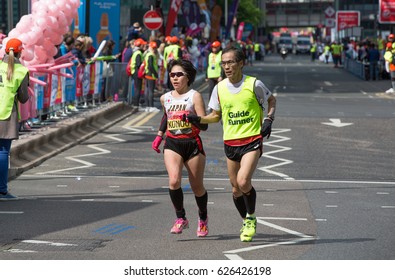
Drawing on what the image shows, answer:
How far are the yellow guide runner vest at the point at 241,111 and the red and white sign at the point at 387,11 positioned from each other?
149ft

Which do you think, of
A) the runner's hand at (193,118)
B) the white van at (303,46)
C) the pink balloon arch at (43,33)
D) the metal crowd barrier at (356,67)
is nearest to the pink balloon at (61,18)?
the pink balloon arch at (43,33)

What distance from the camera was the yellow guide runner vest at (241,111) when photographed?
10312 millimetres

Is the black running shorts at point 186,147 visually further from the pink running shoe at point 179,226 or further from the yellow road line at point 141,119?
the yellow road line at point 141,119

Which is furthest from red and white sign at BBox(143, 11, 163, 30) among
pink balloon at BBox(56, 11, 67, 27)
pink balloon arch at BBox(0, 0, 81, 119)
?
pink balloon at BBox(56, 11, 67, 27)

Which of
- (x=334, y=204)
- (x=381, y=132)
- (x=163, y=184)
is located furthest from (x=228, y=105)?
(x=381, y=132)

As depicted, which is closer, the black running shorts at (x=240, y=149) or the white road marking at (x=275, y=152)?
the black running shorts at (x=240, y=149)

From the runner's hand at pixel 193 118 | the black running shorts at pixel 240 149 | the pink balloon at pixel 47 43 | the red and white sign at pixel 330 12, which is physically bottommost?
the black running shorts at pixel 240 149

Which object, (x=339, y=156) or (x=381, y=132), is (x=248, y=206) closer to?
(x=339, y=156)

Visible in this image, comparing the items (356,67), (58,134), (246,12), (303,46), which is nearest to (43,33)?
(58,134)

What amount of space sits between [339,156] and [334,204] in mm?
5849

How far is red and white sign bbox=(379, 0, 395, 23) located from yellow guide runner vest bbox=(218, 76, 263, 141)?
149 ft

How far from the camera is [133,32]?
33.1m

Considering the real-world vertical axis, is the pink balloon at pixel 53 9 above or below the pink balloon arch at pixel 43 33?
above

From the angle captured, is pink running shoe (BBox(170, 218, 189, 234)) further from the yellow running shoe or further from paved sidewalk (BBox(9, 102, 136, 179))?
paved sidewalk (BBox(9, 102, 136, 179))
